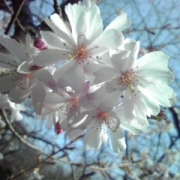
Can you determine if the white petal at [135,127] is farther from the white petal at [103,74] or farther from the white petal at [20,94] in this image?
the white petal at [20,94]

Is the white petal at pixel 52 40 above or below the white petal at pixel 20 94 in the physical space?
above

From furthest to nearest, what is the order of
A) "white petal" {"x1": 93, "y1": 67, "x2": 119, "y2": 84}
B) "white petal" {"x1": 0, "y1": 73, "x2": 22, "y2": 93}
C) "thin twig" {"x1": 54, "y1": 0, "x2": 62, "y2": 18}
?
"thin twig" {"x1": 54, "y1": 0, "x2": 62, "y2": 18}, "white petal" {"x1": 0, "y1": 73, "x2": 22, "y2": 93}, "white petal" {"x1": 93, "y1": 67, "x2": 119, "y2": 84}

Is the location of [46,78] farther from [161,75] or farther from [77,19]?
[161,75]

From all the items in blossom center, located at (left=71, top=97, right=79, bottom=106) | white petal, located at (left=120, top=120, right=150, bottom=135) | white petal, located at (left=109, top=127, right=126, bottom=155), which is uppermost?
blossom center, located at (left=71, top=97, right=79, bottom=106)

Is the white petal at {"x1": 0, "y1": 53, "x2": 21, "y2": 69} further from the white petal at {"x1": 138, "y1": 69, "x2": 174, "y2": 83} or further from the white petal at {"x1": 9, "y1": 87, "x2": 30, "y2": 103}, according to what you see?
the white petal at {"x1": 138, "y1": 69, "x2": 174, "y2": 83}

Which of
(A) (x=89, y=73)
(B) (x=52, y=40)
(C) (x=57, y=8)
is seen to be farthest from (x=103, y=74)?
(C) (x=57, y=8)

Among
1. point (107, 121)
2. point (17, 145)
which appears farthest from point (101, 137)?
point (17, 145)

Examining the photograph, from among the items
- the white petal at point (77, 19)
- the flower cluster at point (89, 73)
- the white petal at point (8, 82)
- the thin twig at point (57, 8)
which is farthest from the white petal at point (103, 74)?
the thin twig at point (57, 8)

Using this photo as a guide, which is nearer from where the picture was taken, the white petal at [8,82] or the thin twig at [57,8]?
the white petal at [8,82]

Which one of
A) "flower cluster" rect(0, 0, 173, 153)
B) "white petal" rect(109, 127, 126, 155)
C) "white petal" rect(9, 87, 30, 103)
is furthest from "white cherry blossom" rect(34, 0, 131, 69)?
"white petal" rect(109, 127, 126, 155)
